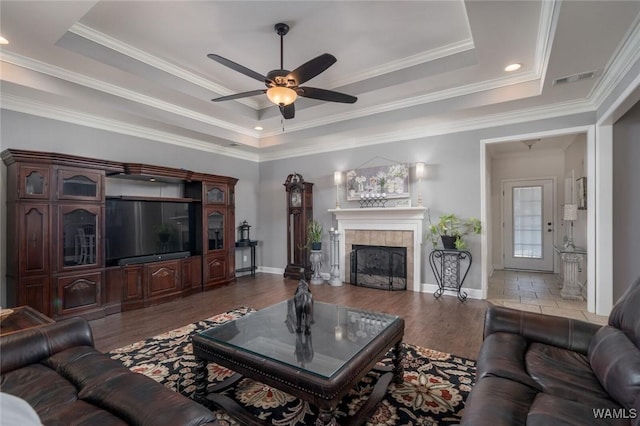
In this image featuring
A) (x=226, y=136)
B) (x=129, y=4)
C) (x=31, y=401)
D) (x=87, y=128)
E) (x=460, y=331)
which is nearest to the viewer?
(x=31, y=401)

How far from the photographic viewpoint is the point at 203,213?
5.08 metres

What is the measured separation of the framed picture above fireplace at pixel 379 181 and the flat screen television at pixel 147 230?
2917mm

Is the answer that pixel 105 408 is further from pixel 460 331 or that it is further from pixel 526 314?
pixel 460 331

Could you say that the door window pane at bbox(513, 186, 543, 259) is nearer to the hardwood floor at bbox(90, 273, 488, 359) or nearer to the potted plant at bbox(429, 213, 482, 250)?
the potted plant at bbox(429, 213, 482, 250)

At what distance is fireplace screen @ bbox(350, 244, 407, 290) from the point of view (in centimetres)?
507

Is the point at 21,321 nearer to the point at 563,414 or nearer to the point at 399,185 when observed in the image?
the point at 563,414

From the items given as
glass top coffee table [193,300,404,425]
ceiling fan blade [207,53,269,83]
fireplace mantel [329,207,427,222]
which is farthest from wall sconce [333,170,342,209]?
glass top coffee table [193,300,404,425]

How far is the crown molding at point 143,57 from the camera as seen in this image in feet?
9.61

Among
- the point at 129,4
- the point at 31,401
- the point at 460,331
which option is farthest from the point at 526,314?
the point at 129,4

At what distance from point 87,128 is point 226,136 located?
1.96 m

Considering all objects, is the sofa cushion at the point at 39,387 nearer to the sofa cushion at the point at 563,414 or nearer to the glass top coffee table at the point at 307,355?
the glass top coffee table at the point at 307,355

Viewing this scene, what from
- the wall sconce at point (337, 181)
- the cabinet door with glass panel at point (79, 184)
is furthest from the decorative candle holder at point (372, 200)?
the cabinet door with glass panel at point (79, 184)

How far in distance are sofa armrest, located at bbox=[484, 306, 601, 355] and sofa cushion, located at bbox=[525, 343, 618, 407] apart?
2.5 inches

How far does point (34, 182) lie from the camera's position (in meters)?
3.40
